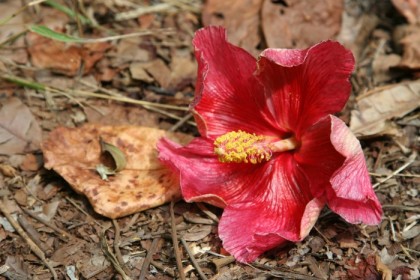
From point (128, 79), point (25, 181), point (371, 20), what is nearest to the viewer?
point (25, 181)

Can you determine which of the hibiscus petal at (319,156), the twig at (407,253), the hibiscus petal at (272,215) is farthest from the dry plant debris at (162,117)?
the hibiscus petal at (319,156)

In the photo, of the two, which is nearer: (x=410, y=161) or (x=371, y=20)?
(x=410, y=161)

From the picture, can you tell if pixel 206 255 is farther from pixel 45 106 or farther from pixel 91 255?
pixel 45 106

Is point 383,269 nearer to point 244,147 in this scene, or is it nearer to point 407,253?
point 407,253

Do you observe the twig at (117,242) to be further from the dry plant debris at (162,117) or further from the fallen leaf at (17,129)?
the fallen leaf at (17,129)

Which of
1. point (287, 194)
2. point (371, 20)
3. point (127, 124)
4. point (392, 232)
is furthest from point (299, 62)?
point (371, 20)

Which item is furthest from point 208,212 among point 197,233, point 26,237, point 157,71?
point 157,71
